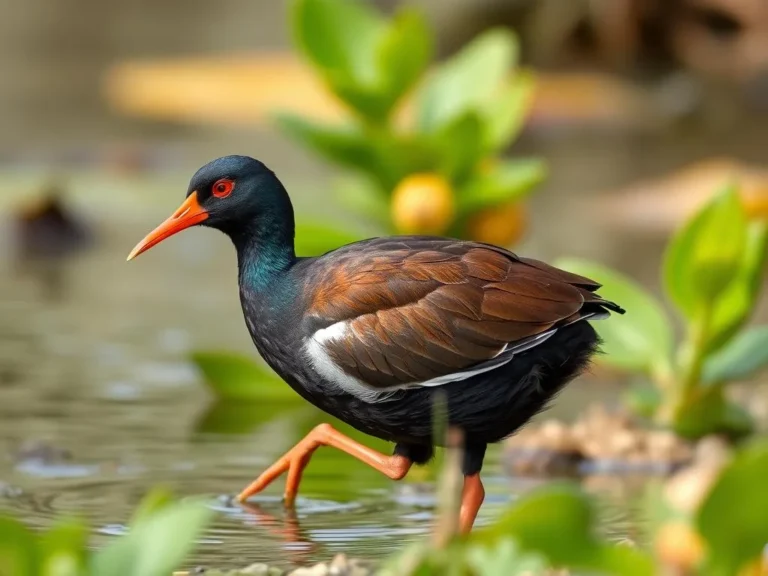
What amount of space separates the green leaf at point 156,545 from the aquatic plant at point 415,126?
316cm

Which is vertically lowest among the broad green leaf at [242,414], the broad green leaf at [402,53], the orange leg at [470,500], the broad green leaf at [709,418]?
the broad green leaf at [242,414]

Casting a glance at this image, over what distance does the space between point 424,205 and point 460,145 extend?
258mm

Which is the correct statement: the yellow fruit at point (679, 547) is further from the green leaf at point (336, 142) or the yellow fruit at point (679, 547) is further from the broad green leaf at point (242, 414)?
the green leaf at point (336, 142)

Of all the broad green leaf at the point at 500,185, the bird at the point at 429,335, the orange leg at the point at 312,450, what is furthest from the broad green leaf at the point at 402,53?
the orange leg at the point at 312,450

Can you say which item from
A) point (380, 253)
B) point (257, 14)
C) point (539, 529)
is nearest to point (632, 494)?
point (380, 253)

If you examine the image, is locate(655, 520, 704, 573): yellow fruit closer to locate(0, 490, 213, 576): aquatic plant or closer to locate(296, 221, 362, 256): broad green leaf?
locate(0, 490, 213, 576): aquatic plant

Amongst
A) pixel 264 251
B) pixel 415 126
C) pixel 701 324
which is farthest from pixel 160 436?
pixel 701 324

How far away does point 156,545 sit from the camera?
265 cm

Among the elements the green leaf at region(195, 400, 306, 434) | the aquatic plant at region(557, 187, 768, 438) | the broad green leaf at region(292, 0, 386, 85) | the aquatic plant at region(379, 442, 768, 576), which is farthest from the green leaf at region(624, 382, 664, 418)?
the aquatic plant at region(379, 442, 768, 576)

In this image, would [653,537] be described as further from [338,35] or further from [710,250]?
[338,35]

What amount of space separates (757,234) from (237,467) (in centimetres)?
182

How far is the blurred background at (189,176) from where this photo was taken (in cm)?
492

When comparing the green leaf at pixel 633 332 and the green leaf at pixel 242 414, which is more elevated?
the green leaf at pixel 633 332

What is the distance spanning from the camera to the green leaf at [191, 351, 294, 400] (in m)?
5.84
